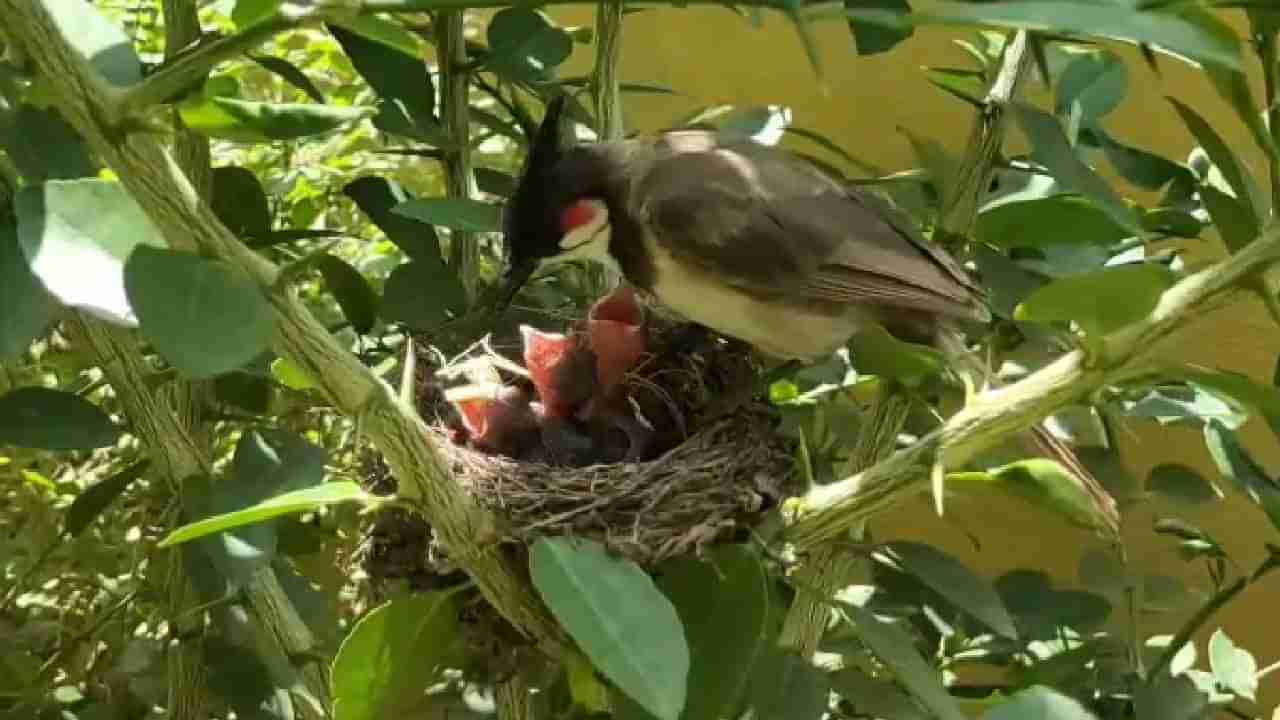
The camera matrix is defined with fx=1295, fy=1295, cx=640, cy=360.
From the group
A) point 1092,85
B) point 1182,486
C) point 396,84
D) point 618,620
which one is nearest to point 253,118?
point 618,620

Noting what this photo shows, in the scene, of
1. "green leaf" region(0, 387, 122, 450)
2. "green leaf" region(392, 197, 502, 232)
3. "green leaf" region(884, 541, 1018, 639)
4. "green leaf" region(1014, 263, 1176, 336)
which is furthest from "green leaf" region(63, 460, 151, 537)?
"green leaf" region(1014, 263, 1176, 336)

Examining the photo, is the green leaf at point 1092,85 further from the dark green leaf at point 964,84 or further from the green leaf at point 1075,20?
the green leaf at point 1075,20

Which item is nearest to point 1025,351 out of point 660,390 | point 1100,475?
point 1100,475

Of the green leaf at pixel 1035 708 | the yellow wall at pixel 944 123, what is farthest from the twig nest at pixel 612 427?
the yellow wall at pixel 944 123

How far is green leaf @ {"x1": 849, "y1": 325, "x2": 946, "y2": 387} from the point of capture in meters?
0.61

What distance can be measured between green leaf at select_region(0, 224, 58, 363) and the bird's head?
0.43 meters

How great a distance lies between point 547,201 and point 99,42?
44 cm

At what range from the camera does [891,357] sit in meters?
0.61

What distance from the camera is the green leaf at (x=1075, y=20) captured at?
0.33 m

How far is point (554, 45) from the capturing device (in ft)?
2.70

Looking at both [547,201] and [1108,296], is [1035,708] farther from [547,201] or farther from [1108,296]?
[547,201]

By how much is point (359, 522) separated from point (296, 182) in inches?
12.2

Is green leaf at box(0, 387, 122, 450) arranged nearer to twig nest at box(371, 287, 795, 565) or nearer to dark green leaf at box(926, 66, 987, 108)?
twig nest at box(371, 287, 795, 565)

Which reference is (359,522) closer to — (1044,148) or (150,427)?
(150,427)
